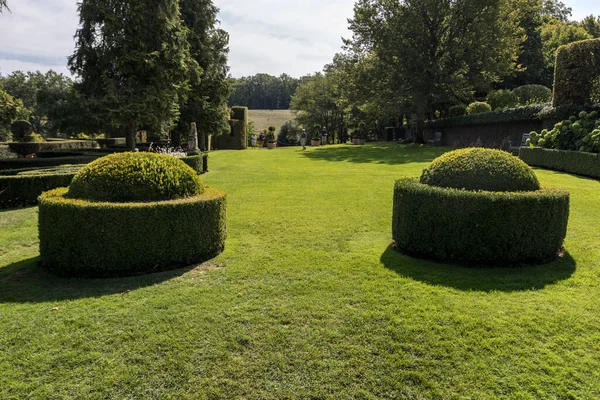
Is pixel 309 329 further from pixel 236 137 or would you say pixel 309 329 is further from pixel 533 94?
pixel 236 137

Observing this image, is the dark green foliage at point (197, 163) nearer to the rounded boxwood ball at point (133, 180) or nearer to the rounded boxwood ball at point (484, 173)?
the rounded boxwood ball at point (133, 180)

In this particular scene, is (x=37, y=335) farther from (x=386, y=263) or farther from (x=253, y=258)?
(x=386, y=263)

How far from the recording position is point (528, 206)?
4.84 metres

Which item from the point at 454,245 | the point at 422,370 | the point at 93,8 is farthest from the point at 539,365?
the point at 93,8

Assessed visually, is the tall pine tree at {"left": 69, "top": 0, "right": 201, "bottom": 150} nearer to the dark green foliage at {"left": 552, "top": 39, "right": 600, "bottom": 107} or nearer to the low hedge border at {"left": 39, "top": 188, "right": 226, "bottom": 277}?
the low hedge border at {"left": 39, "top": 188, "right": 226, "bottom": 277}

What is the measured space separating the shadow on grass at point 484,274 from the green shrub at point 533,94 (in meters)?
25.9

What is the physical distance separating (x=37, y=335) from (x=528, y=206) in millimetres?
5794

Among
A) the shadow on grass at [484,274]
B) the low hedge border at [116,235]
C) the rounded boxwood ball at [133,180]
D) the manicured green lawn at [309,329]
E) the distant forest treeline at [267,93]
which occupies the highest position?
the distant forest treeline at [267,93]

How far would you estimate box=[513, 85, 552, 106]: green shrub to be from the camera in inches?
1032

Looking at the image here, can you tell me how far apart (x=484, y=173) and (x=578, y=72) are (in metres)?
14.4

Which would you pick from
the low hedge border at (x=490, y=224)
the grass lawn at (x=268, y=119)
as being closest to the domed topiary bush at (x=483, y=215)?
the low hedge border at (x=490, y=224)

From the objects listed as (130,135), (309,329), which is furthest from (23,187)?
(130,135)

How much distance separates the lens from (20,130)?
25.2 m

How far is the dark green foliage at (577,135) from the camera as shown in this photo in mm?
12399
